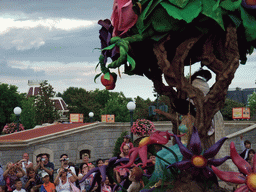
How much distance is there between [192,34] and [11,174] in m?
6.70

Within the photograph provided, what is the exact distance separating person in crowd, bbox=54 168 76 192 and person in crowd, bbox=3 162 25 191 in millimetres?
1511

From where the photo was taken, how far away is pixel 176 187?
11.5 feet

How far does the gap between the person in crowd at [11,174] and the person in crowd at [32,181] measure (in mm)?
181

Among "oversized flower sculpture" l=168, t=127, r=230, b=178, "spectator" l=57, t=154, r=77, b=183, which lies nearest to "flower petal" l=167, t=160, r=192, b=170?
"oversized flower sculpture" l=168, t=127, r=230, b=178

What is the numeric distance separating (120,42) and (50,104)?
3068 cm

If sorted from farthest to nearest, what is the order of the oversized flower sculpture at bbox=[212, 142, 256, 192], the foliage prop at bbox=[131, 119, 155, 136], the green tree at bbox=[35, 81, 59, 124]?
the green tree at bbox=[35, 81, 59, 124] → the foliage prop at bbox=[131, 119, 155, 136] → the oversized flower sculpture at bbox=[212, 142, 256, 192]

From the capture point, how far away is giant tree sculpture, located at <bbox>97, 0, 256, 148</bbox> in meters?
3.63

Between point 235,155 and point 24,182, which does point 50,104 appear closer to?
point 24,182

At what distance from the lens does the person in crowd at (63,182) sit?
7.71 metres

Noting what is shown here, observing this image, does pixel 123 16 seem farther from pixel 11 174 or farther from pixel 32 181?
pixel 11 174

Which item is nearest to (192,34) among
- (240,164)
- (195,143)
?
(195,143)

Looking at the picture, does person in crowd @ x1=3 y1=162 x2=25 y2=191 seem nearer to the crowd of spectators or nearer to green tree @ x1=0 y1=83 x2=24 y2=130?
the crowd of spectators

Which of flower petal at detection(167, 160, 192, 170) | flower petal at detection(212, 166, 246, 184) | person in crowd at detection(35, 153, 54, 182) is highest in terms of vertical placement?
flower petal at detection(167, 160, 192, 170)

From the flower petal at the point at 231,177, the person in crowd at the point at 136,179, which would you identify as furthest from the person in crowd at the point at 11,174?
the flower petal at the point at 231,177
